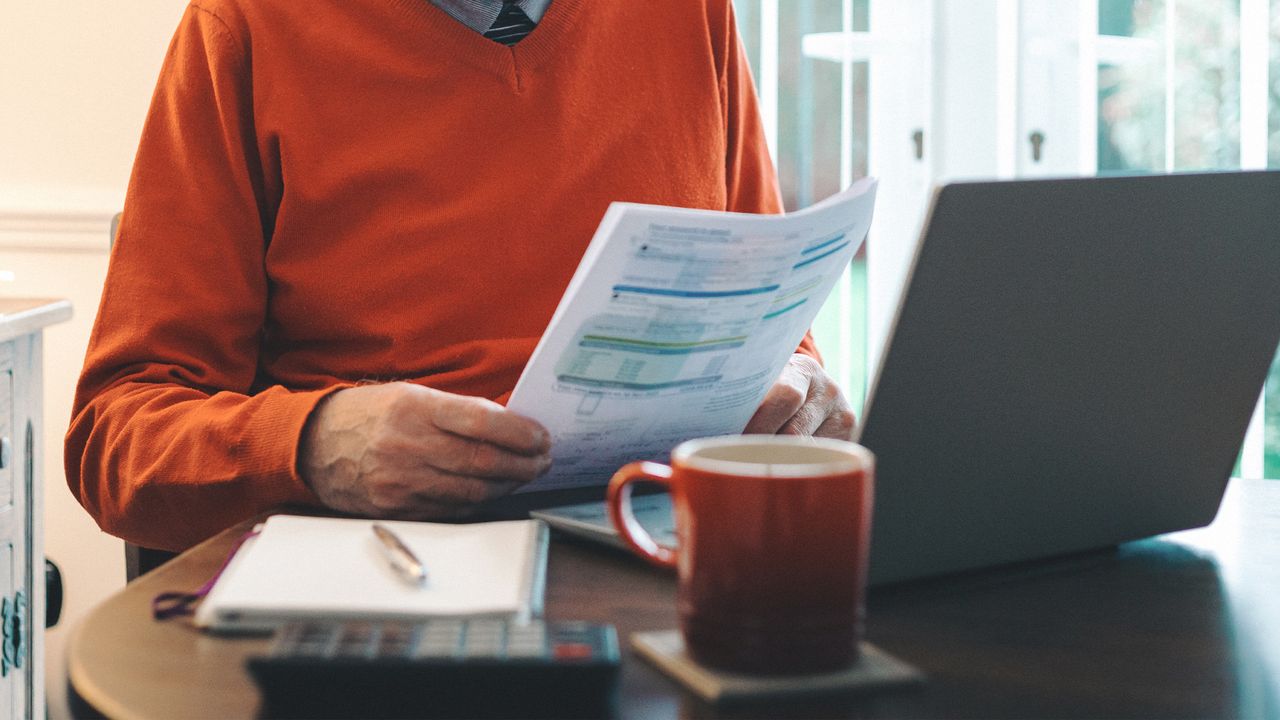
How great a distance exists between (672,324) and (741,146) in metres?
0.58

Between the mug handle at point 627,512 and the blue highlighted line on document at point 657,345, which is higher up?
the blue highlighted line on document at point 657,345

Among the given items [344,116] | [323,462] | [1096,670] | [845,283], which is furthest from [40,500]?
[845,283]

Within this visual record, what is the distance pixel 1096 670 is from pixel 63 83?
193 centimetres

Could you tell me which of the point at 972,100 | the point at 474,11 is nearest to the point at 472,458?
the point at 474,11

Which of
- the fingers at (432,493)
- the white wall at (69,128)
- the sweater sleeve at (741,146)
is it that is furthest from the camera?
the white wall at (69,128)

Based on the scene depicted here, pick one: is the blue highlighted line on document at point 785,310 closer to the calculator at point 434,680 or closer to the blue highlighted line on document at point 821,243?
the blue highlighted line on document at point 821,243

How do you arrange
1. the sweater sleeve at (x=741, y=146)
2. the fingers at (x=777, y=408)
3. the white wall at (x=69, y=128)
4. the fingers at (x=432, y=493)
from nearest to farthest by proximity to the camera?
the fingers at (x=432, y=493) → the fingers at (x=777, y=408) → the sweater sleeve at (x=741, y=146) → the white wall at (x=69, y=128)

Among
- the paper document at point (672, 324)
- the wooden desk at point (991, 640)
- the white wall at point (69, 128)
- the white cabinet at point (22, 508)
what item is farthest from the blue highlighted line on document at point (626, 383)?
the white wall at point (69, 128)

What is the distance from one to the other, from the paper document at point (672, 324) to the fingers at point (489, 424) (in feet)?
0.04

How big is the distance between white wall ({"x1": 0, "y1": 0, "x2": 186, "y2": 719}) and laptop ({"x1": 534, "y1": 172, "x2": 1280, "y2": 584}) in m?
1.56

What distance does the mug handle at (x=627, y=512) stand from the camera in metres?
0.51

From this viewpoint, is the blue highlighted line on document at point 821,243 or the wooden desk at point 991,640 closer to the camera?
the wooden desk at point 991,640

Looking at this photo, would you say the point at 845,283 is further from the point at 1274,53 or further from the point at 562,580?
the point at 562,580

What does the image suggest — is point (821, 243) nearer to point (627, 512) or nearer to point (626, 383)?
point (626, 383)
